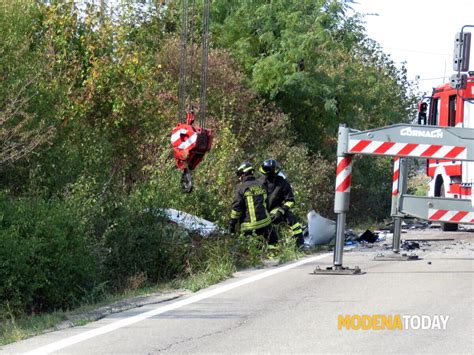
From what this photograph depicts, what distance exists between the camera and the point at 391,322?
30.4 ft

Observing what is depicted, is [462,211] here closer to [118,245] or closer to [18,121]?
[118,245]

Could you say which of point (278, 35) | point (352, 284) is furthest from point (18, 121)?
point (278, 35)

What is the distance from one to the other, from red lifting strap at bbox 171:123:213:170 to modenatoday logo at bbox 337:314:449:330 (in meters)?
5.90

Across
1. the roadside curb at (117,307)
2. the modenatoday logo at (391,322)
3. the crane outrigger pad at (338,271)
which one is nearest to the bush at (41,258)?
the roadside curb at (117,307)

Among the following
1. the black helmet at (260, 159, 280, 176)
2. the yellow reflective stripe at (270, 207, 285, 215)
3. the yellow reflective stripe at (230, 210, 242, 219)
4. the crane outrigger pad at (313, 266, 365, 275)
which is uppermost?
the black helmet at (260, 159, 280, 176)

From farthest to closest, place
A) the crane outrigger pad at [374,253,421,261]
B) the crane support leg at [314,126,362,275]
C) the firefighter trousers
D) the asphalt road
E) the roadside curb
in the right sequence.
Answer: the firefighter trousers < the crane outrigger pad at [374,253,421,261] < the crane support leg at [314,126,362,275] < the roadside curb < the asphalt road

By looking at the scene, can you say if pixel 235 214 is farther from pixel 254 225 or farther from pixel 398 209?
pixel 398 209

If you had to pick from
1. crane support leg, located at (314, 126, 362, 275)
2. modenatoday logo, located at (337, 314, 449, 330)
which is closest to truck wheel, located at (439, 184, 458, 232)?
crane support leg, located at (314, 126, 362, 275)

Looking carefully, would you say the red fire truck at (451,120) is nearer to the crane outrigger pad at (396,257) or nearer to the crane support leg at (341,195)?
the crane outrigger pad at (396,257)

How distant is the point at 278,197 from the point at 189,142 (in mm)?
2259

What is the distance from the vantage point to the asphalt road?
8219 mm

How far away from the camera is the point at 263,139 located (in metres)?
26.4

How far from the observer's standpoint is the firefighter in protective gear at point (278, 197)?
53.9 feet

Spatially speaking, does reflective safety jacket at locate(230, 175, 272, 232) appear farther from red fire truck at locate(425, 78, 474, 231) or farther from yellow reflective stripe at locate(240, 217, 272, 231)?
red fire truck at locate(425, 78, 474, 231)
